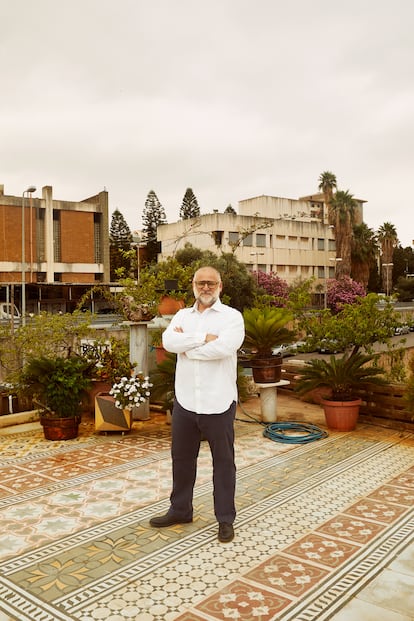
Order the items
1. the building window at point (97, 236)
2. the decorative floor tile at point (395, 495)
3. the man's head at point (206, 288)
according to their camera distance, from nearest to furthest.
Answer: the man's head at point (206, 288) < the decorative floor tile at point (395, 495) < the building window at point (97, 236)

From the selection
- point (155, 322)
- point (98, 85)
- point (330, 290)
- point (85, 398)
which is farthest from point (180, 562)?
point (330, 290)

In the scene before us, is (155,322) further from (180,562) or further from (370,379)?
(180,562)

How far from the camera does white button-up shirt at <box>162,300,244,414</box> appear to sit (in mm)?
3445

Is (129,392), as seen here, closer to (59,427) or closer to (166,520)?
(59,427)

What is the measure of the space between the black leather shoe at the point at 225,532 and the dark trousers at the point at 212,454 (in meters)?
0.03

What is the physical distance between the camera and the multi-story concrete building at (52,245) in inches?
1369

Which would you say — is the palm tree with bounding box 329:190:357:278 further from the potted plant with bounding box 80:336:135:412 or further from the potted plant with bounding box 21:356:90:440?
the potted plant with bounding box 21:356:90:440

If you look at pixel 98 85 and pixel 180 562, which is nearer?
pixel 180 562

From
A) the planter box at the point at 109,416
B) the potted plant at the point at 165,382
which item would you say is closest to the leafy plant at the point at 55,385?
the planter box at the point at 109,416

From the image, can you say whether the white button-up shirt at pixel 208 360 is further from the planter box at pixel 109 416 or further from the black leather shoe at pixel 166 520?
the planter box at pixel 109 416

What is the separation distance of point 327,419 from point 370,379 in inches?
27.1

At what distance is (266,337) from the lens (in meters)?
6.56

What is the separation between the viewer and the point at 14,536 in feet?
11.6

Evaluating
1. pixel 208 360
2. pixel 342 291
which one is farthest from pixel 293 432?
pixel 342 291
